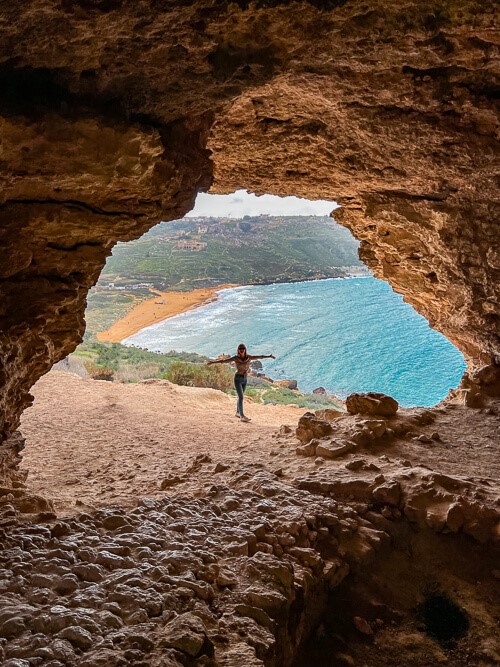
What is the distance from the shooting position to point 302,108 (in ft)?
17.3

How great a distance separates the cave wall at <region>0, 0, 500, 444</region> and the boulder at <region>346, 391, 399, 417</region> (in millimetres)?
2603

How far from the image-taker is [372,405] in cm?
725

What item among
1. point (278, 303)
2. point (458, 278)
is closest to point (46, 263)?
point (458, 278)

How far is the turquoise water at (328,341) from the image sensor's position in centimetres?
2495

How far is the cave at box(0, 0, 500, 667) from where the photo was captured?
2902mm

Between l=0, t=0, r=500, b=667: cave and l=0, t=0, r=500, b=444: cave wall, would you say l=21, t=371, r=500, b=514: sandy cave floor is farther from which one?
l=0, t=0, r=500, b=444: cave wall

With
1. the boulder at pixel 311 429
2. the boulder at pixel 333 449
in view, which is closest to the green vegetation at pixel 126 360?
the boulder at pixel 311 429

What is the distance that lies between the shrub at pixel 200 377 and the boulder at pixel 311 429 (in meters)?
10.4

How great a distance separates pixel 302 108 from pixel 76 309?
369 cm

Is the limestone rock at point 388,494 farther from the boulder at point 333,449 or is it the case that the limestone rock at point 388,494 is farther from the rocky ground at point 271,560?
the boulder at point 333,449

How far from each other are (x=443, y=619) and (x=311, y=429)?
130 inches

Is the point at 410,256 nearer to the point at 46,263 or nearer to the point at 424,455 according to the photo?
the point at 424,455

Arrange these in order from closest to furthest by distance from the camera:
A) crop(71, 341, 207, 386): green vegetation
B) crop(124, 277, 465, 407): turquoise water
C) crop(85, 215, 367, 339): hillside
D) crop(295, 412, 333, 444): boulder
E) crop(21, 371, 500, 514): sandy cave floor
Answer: crop(21, 371, 500, 514): sandy cave floor → crop(295, 412, 333, 444): boulder → crop(71, 341, 207, 386): green vegetation → crop(124, 277, 465, 407): turquoise water → crop(85, 215, 367, 339): hillside

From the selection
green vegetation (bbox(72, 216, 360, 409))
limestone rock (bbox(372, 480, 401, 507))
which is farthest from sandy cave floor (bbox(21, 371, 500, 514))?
green vegetation (bbox(72, 216, 360, 409))
